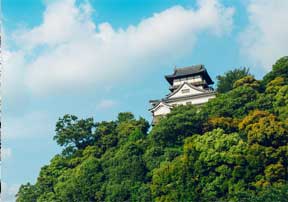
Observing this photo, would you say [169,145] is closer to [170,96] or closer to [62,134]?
[62,134]

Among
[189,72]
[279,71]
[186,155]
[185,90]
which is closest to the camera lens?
[186,155]

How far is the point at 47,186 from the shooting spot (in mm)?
28547

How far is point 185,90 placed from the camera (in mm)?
36969

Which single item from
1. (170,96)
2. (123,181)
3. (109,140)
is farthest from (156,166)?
(170,96)

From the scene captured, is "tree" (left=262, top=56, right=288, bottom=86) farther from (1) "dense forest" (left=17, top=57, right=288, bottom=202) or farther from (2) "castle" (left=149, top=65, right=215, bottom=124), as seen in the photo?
(2) "castle" (left=149, top=65, right=215, bottom=124)

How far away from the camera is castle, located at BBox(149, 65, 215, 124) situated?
35.7 metres

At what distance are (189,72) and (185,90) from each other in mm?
2330

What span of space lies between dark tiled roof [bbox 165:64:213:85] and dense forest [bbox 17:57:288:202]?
6967 millimetres

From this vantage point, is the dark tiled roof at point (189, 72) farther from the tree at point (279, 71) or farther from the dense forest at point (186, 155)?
the tree at point (279, 71)

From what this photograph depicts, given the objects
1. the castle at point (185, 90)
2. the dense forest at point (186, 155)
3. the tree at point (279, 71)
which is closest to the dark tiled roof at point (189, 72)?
the castle at point (185, 90)

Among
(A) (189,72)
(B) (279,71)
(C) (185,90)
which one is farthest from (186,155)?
(A) (189,72)

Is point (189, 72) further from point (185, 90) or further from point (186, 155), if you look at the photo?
point (186, 155)

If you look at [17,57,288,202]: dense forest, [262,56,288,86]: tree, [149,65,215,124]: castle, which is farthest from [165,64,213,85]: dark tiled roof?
[262,56,288,86]: tree

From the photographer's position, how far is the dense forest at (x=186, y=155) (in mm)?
21312
